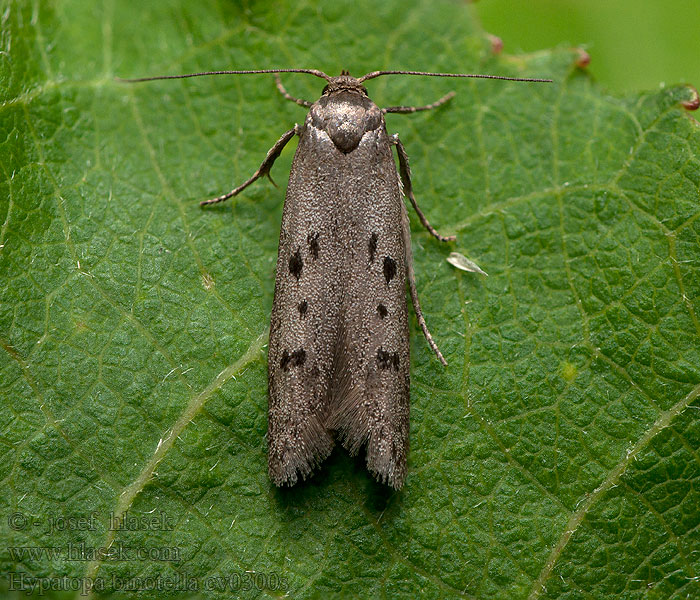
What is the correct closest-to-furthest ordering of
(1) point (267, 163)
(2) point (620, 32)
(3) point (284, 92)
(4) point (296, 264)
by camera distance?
(4) point (296, 264), (1) point (267, 163), (3) point (284, 92), (2) point (620, 32)

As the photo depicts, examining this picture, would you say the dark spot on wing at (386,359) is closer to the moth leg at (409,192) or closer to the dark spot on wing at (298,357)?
the dark spot on wing at (298,357)

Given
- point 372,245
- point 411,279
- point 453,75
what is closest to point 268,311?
point 372,245

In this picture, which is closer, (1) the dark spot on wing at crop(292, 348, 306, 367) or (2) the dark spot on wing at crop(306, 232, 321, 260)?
(1) the dark spot on wing at crop(292, 348, 306, 367)

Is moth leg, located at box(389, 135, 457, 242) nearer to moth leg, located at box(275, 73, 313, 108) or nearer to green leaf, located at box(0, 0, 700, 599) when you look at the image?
green leaf, located at box(0, 0, 700, 599)

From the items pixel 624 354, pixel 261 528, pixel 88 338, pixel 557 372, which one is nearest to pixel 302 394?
pixel 261 528

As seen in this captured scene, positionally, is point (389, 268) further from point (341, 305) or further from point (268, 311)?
point (268, 311)

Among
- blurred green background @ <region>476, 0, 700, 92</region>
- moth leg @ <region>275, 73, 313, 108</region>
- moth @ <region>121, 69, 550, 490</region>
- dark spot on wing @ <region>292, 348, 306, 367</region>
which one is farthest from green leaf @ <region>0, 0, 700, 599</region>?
blurred green background @ <region>476, 0, 700, 92</region>
